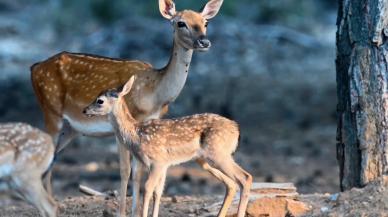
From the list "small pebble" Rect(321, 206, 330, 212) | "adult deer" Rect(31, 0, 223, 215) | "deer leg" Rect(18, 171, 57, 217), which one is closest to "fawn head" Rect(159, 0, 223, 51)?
"adult deer" Rect(31, 0, 223, 215)

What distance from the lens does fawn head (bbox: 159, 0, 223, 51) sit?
11422mm

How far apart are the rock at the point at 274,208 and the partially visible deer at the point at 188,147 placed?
0.20m

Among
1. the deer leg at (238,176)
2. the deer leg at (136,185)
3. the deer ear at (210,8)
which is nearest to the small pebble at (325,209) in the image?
the deer leg at (238,176)

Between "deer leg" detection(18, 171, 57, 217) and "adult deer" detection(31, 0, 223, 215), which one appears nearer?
"deer leg" detection(18, 171, 57, 217)

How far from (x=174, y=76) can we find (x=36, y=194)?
2098 mm

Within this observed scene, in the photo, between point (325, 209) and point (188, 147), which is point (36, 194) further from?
point (325, 209)

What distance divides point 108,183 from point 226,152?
5.74m

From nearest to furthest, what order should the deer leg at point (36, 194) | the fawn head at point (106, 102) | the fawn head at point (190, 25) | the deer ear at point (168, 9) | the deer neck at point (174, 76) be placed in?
the deer leg at point (36, 194), the fawn head at point (106, 102), the fawn head at point (190, 25), the deer neck at point (174, 76), the deer ear at point (168, 9)

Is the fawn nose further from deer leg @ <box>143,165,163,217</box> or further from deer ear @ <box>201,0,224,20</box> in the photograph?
deer leg @ <box>143,165,163,217</box>

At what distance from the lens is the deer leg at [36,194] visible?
10.0 metres

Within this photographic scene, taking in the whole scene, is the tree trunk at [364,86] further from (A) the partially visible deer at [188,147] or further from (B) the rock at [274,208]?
(A) the partially visible deer at [188,147]

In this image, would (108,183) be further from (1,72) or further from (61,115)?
(1,72)

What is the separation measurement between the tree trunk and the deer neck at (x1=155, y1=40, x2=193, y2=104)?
159 cm

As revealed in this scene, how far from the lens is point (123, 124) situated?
10.8 m
